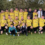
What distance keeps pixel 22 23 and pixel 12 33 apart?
0.95 metres

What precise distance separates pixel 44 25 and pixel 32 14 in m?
1.54

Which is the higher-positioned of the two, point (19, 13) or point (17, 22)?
point (19, 13)

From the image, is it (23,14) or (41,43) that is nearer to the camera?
(41,43)

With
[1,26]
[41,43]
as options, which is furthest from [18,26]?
[41,43]

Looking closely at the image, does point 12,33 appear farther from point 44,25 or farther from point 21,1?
point 21,1

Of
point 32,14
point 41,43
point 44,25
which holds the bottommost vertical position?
point 41,43

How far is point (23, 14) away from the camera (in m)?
6.89

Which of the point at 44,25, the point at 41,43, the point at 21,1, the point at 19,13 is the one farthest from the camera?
the point at 21,1

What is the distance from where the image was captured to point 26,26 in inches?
214

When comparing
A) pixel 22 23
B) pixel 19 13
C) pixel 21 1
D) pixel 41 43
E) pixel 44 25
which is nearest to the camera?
pixel 41 43

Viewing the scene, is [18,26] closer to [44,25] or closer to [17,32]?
[17,32]

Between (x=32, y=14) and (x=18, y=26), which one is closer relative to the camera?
(x=18, y=26)

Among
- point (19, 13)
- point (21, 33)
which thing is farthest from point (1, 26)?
point (19, 13)

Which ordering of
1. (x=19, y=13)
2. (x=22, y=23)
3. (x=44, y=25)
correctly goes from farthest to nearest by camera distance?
1. (x=19, y=13)
2. (x=44, y=25)
3. (x=22, y=23)
